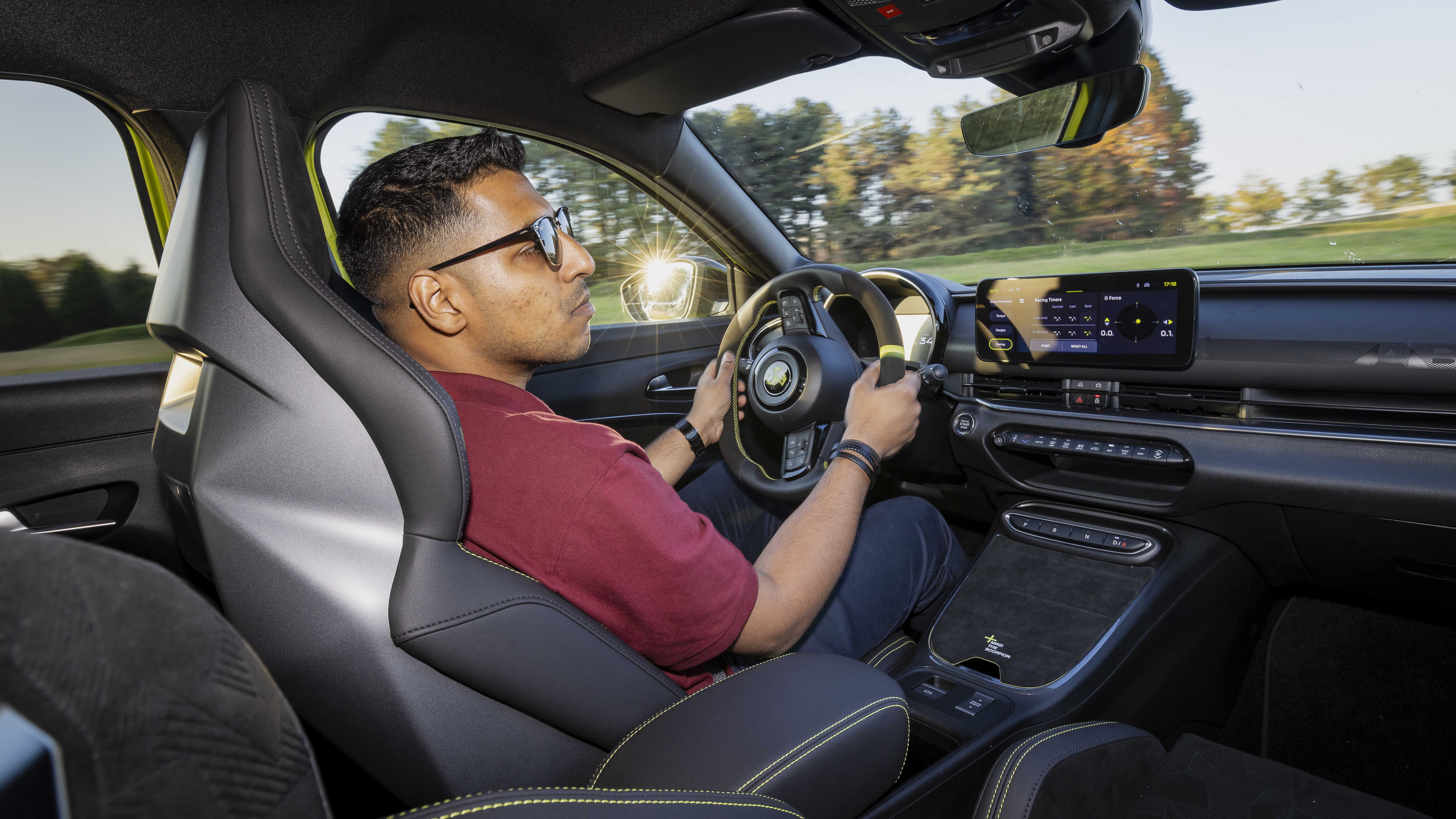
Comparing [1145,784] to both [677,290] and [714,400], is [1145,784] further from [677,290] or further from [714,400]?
[677,290]

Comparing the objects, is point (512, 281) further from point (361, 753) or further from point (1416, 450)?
point (1416, 450)

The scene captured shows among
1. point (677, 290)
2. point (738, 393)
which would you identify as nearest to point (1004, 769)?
point (738, 393)

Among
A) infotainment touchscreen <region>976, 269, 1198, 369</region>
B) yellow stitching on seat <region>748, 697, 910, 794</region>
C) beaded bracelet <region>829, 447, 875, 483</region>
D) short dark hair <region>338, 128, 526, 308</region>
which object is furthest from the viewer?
infotainment touchscreen <region>976, 269, 1198, 369</region>

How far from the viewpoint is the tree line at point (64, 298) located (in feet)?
7.70

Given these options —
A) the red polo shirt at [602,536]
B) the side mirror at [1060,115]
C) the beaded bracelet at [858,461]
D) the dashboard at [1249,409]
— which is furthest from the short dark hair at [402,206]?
the side mirror at [1060,115]

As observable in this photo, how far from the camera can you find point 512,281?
1.59 metres

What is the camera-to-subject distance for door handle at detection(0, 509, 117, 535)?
6.88 feet

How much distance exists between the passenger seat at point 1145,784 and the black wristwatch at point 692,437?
1199mm

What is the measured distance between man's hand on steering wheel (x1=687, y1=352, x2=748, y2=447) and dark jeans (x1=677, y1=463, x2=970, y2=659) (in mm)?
218

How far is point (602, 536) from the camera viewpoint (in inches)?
48.6

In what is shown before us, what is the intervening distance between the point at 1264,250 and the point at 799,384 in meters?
1.29

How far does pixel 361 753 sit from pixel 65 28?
191 cm

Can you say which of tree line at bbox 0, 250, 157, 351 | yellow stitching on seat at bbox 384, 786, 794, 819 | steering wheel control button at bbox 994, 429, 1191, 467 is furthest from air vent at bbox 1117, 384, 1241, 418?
tree line at bbox 0, 250, 157, 351

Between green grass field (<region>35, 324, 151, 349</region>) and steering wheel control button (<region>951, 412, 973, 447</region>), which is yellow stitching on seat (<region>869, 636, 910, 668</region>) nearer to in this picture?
steering wheel control button (<region>951, 412, 973, 447</region>)
